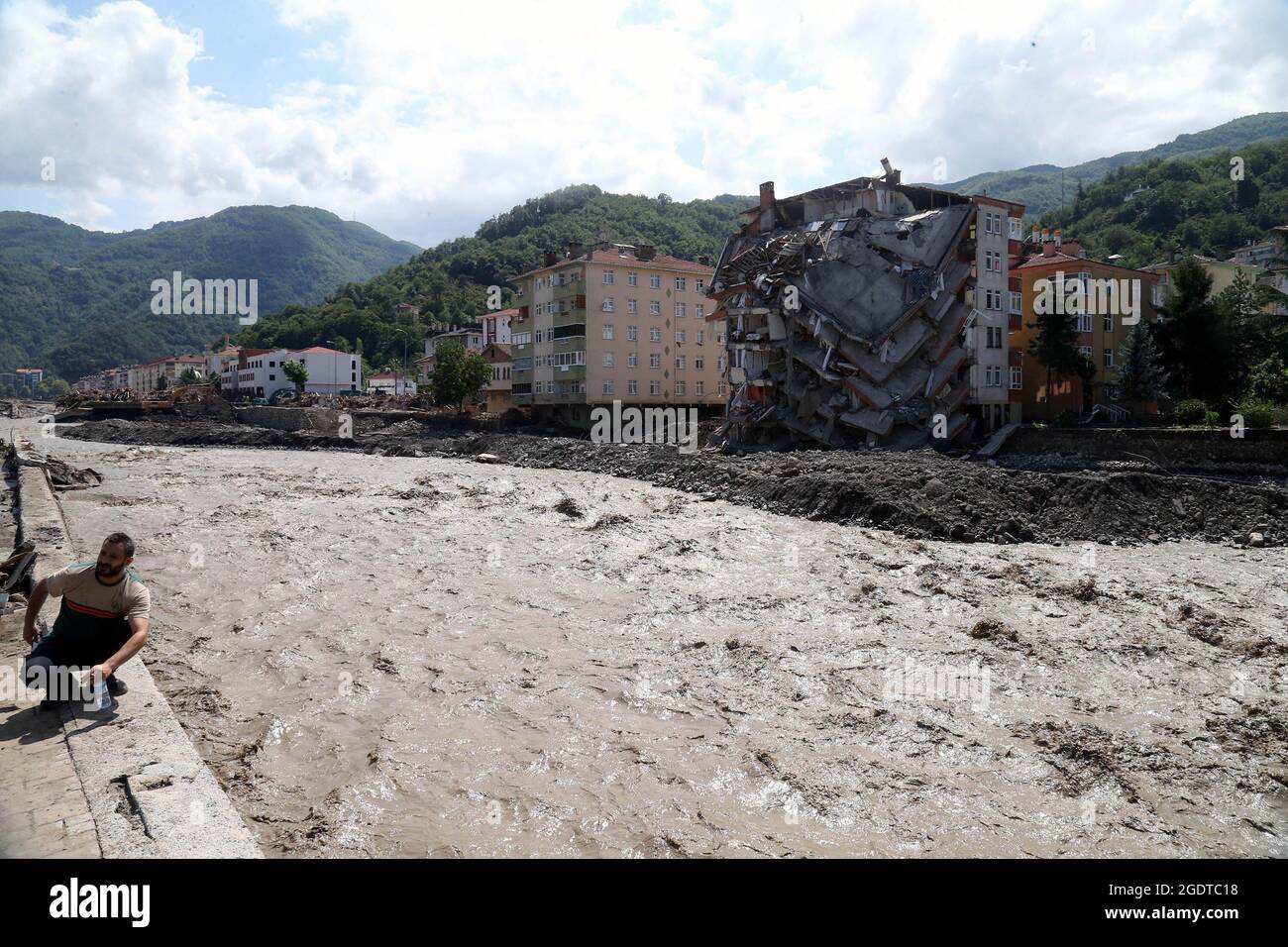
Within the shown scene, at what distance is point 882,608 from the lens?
17062 millimetres

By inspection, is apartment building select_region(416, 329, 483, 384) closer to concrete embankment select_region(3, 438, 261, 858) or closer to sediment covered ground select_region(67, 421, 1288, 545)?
sediment covered ground select_region(67, 421, 1288, 545)

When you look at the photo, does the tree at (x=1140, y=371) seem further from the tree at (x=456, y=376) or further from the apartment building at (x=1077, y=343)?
the tree at (x=456, y=376)

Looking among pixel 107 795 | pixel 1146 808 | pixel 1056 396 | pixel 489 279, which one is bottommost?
pixel 1146 808

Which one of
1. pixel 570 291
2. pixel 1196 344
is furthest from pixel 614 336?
pixel 1196 344

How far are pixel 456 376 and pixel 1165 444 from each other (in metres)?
57.7

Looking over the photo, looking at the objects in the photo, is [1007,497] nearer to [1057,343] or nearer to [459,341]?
[1057,343]

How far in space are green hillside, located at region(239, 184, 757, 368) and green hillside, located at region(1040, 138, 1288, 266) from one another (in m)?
58.3

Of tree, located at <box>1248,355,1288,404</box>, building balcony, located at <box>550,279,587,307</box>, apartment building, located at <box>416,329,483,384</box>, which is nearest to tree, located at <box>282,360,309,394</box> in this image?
apartment building, located at <box>416,329,483,384</box>

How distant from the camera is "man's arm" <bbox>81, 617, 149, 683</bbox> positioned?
25.4 ft

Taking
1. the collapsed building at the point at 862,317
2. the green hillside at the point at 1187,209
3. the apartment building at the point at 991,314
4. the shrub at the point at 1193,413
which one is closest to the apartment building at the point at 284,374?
the collapsed building at the point at 862,317

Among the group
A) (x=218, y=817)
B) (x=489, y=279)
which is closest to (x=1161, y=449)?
(x=218, y=817)

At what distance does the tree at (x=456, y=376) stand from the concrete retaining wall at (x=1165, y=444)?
164 feet

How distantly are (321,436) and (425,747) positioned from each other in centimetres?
6722
